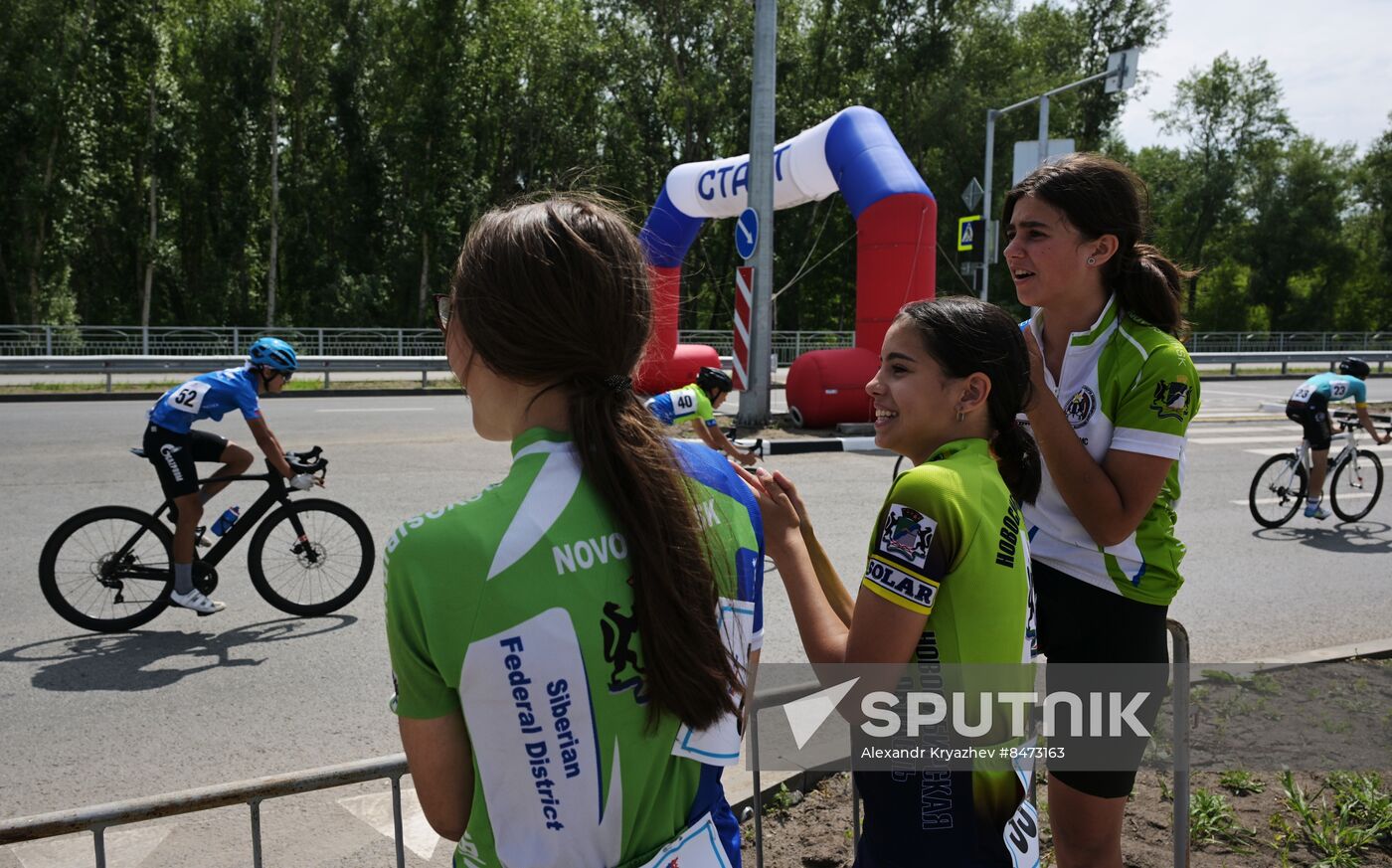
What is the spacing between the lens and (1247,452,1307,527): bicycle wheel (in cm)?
954

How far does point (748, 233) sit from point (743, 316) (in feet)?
3.98

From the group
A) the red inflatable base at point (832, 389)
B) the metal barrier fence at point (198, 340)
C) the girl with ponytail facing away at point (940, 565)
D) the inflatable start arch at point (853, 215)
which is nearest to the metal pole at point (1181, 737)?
the girl with ponytail facing away at point (940, 565)

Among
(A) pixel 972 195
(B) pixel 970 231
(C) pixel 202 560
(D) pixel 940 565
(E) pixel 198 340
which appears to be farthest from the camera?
(E) pixel 198 340

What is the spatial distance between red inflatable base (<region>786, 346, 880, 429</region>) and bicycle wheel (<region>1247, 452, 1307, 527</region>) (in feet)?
19.2

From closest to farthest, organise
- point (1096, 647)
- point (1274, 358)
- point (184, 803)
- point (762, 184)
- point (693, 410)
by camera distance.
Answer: point (184, 803)
point (1096, 647)
point (693, 410)
point (762, 184)
point (1274, 358)

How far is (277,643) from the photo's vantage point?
5875 mm

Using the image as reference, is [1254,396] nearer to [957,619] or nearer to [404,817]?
[404,817]

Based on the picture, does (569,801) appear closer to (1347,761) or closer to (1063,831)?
(1063,831)

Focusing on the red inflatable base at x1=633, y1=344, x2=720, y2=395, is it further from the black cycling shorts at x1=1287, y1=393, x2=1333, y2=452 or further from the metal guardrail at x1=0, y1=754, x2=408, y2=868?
the metal guardrail at x1=0, y1=754, x2=408, y2=868

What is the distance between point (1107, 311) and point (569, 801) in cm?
166

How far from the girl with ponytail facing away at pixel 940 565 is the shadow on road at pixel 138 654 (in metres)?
4.56

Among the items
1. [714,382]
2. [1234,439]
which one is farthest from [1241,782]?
[1234,439]

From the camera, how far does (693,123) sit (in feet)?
128

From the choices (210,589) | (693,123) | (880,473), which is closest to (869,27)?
(693,123)
